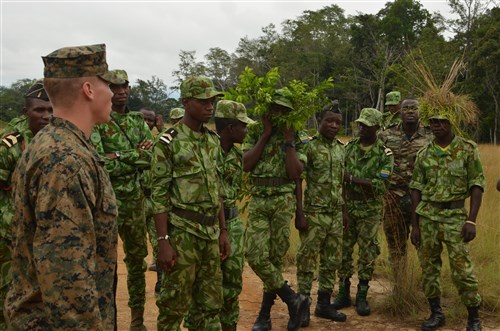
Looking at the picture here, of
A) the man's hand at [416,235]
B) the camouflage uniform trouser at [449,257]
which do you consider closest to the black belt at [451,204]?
the camouflage uniform trouser at [449,257]

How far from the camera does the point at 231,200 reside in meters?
4.31

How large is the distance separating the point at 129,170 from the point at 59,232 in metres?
2.86

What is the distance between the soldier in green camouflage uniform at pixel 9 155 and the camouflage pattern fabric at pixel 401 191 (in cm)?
398

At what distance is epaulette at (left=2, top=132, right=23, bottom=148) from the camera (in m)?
3.79

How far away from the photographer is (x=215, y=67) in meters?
53.0

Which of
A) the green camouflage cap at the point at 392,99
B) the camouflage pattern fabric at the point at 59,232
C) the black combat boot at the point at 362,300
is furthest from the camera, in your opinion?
the green camouflage cap at the point at 392,99

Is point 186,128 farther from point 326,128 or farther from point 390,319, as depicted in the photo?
point 390,319

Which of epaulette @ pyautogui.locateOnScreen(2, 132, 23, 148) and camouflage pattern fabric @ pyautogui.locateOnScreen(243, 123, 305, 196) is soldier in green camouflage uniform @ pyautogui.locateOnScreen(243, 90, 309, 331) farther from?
epaulette @ pyautogui.locateOnScreen(2, 132, 23, 148)

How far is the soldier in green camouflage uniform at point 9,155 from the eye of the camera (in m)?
3.77

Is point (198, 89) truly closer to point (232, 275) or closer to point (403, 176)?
point (232, 275)

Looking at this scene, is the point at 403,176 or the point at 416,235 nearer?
the point at 416,235

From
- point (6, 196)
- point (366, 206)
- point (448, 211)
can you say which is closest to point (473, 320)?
point (448, 211)

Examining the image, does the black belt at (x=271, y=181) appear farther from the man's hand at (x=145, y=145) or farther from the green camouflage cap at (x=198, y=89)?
the green camouflage cap at (x=198, y=89)

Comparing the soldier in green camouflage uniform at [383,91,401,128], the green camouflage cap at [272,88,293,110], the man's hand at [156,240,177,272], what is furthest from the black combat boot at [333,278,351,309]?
the man's hand at [156,240,177,272]
